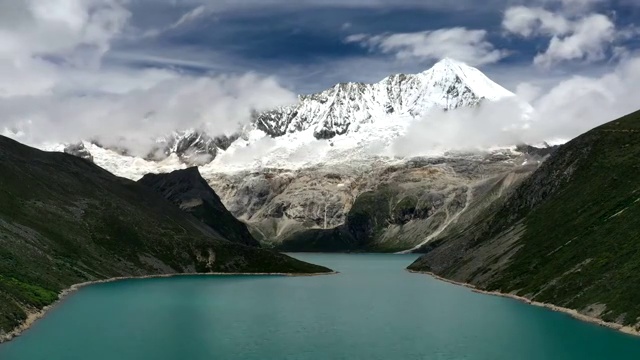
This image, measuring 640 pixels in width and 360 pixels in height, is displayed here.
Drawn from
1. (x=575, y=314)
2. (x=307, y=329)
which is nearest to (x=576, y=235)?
(x=575, y=314)

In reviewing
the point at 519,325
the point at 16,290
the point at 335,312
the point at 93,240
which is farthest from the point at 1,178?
the point at 519,325

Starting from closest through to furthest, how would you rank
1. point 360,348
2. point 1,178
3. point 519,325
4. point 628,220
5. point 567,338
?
point 360,348, point 567,338, point 519,325, point 628,220, point 1,178

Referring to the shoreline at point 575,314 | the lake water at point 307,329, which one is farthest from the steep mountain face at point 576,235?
the lake water at point 307,329

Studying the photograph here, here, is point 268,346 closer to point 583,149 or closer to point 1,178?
point 583,149

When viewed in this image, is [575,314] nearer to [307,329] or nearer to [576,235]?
[576,235]

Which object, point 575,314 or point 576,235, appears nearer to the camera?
point 575,314

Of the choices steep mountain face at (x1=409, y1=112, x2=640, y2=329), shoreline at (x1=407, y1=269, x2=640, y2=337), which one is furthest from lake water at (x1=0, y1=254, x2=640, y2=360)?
steep mountain face at (x1=409, y1=112, x2=640, y2=329)
